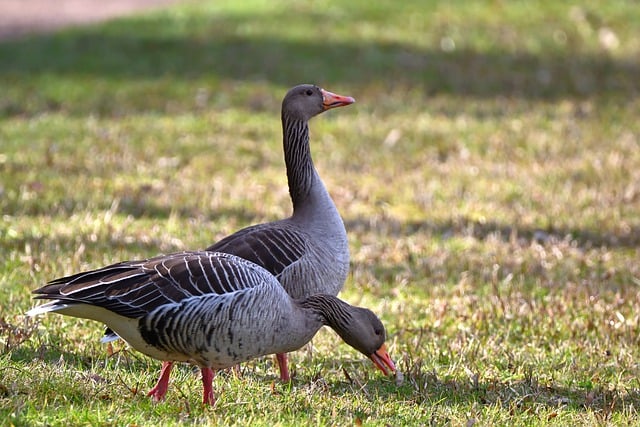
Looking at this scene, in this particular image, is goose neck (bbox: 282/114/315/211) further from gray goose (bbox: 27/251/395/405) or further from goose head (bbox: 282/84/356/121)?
gray goose (bbox: 27/251/395/405)

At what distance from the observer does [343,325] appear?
5.50 meters

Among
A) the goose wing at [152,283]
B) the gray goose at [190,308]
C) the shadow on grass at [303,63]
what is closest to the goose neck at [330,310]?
the gray goose at [190,308]

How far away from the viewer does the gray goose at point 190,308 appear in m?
4.97

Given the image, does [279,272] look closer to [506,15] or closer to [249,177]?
[249,177]

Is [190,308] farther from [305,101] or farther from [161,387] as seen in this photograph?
[305,101]

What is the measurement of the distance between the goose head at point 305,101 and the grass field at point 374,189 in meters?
1.52

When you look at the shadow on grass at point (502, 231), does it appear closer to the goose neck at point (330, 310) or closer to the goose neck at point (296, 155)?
the goose neck at point (296, 155)

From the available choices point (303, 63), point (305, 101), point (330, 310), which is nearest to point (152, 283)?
point (330, 310)

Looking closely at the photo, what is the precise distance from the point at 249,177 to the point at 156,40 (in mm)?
6325

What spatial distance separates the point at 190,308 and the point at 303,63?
37.1ft

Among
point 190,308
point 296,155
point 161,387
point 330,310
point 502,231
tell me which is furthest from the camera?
point 502,231

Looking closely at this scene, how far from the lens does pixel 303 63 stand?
52.3 feet

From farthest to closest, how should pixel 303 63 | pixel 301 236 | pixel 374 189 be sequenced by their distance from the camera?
pixel 303 63 → pixel 374 189 → pixel 301 236

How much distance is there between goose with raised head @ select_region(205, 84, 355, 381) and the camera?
586 centimetres
